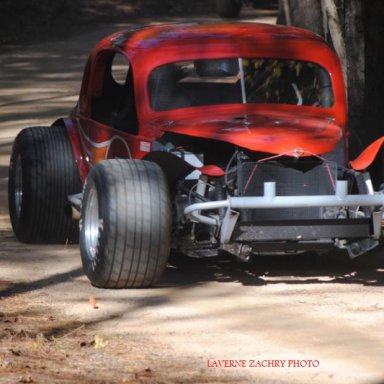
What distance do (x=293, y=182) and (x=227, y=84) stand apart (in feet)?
4.06

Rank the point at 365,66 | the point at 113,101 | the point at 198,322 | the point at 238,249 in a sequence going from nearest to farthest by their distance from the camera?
the point at 198,322, the point at 238,249, the point at 113,101, the point at 365,66

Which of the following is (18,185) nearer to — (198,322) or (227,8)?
(198,322)

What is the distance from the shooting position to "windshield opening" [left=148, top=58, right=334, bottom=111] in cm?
955

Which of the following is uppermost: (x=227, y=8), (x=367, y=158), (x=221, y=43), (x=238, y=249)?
(x=221, y=43)

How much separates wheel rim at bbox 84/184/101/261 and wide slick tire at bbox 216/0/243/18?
53.6 feet

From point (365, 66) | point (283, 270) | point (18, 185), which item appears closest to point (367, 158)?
point (283, 270)

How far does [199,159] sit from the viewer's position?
9039mm

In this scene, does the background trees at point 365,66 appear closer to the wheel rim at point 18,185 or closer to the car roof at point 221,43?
the car roof at point 221,43

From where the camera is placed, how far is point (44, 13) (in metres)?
31.2

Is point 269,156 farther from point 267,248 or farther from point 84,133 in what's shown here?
point 84,133

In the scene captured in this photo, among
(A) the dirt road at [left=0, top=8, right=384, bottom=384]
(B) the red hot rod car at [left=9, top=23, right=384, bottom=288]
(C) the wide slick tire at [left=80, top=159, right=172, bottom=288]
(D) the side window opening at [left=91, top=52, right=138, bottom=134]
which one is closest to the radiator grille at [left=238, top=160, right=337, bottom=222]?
(B) the red hot rod car at [left=9, top=23, right=384, bottom=288]

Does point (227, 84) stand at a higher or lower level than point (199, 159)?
higher

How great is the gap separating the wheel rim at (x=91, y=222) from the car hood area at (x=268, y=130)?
752mm

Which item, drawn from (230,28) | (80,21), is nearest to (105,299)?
(230,28)
